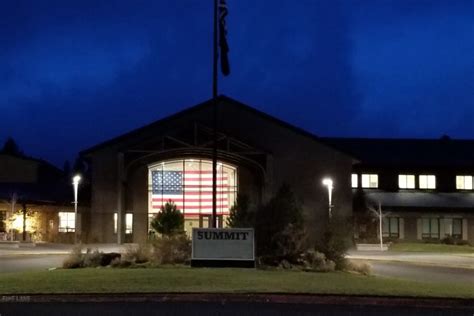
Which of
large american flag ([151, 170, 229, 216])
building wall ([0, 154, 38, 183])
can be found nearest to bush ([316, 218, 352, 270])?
large american flag ([151, 170, 229, 216])

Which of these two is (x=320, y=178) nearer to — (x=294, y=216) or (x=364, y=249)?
(x=364, y=249)

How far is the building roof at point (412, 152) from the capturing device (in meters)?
61.7

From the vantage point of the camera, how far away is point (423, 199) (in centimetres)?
5978

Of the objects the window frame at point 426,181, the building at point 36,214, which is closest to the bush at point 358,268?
the building at point 36,214

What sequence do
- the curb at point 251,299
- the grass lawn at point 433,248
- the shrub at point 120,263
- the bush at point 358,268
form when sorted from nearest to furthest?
the curb at point 251,299
the shrub at point 120,263
the bush at point 358,268
the grass lawn at point 433,248

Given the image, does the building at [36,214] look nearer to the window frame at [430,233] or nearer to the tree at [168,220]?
the tree at [168,220]

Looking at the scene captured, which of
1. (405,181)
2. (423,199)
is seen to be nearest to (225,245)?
(423,199)

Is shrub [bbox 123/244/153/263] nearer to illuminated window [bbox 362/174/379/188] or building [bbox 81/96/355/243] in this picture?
building [bbox 81/96/355/243]

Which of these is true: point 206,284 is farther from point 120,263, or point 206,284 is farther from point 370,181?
point 370,181

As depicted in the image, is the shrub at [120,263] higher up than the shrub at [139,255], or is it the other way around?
the shrub at [139,255]

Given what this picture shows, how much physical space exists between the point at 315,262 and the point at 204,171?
93.4ft

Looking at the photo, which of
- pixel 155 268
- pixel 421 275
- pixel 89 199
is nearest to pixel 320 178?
pixel 89 199

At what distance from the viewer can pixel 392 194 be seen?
60.8 metres

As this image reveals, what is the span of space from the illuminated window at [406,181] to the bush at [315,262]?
37178 mm
